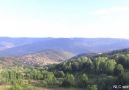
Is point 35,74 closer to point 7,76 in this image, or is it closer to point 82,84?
point 7,76

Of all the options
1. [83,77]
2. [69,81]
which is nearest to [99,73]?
[83,77]

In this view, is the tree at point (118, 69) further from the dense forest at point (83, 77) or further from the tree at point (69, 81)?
the tree at point (69, 81)

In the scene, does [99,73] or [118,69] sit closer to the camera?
[118,69]

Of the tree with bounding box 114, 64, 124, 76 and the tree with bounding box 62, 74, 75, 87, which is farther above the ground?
the tree with bounding box 114, 64, 124, 76

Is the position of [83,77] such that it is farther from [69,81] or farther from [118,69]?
[118,69]

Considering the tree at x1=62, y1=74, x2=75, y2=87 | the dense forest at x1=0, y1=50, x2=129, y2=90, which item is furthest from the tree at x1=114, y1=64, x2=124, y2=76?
the tree at x1=62, y1=74, x2=75, y2=87

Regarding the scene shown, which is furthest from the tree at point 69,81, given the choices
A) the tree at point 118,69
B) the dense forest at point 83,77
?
the tree at point 118,69

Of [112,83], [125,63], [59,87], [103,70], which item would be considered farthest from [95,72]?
[112,83]

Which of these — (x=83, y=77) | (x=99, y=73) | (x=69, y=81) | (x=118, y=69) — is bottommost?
(x=69, y=81)

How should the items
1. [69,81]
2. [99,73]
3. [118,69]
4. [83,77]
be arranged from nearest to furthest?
[83,77]
[69,81]
[118,69]
[99,73]

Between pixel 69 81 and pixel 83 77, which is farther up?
pixel 83 77

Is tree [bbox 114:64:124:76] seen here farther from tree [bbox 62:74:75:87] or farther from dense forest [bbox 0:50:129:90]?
tree [bbox 62:74:75:87]
